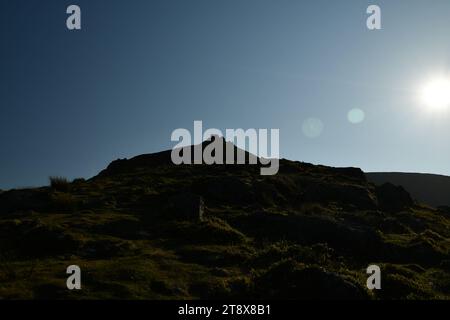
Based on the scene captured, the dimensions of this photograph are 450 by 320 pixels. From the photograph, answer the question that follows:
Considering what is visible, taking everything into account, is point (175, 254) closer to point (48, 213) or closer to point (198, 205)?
point (198, 205)

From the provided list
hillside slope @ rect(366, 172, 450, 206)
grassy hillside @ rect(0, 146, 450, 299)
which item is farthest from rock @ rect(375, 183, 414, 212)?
hillside slope @ rect(366, 172, 450, 206)

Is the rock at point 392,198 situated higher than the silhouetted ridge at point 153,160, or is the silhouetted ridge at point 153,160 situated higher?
the silhouetted ridge at point 153,160

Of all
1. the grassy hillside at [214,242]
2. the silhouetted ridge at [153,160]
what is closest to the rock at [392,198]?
the grassy hillside at [214,242]

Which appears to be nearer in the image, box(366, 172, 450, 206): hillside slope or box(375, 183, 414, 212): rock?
box(375, 183, 414, 212): rock

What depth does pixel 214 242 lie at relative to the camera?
25.2 m

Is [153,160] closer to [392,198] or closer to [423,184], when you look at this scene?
[392,198]

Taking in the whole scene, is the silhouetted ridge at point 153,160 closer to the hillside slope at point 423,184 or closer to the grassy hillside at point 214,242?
the grassy hillside at point 214,242

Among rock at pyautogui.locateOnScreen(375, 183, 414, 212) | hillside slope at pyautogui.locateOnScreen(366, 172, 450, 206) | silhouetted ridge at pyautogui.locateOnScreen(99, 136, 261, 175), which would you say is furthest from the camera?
hillside slope at pyautogui.locateOnScreen(366, 172, 450, 206)

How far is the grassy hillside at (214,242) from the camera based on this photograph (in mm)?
16673

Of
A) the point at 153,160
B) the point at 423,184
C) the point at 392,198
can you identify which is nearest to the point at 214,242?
the point at 392,198

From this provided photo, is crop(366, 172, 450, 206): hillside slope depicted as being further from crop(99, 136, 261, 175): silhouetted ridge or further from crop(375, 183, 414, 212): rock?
crop(99, 136, 261, 175): silhouetted ridge

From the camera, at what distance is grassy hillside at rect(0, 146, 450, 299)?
54.7ft

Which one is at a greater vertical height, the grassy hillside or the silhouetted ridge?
the silhouetted ridge
